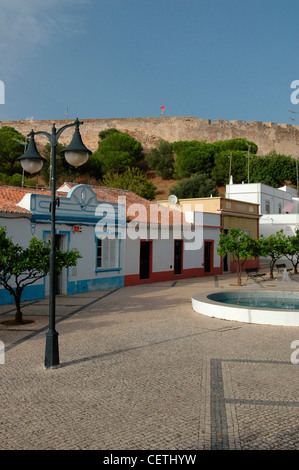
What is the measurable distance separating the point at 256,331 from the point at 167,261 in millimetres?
11311

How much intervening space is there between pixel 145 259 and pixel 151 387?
44.1 feet

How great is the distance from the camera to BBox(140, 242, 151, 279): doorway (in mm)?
18984

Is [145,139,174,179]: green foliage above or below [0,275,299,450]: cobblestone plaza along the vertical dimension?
above

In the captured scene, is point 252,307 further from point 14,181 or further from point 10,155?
point 10,155

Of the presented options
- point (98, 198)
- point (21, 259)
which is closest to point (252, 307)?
point (21, 259)

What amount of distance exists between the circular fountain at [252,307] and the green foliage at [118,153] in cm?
4141

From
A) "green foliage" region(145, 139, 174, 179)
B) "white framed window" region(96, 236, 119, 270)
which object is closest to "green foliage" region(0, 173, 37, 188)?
"green foliage" region(145, 139, 174, 179)

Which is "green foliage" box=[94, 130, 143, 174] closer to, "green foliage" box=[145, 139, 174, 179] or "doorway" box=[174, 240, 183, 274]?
"green foliage" box=[145, 139, 174, 179]

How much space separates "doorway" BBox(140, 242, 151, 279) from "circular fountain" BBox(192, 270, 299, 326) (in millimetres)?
6263

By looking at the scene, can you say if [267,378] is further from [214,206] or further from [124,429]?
[214,206]

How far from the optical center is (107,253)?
16969 millimetres

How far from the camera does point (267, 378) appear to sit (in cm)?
623

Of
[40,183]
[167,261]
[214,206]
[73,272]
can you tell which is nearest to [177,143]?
[40,183]

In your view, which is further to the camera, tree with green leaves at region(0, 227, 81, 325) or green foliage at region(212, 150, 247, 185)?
green foliage at region(212, 150, 247, 185)
